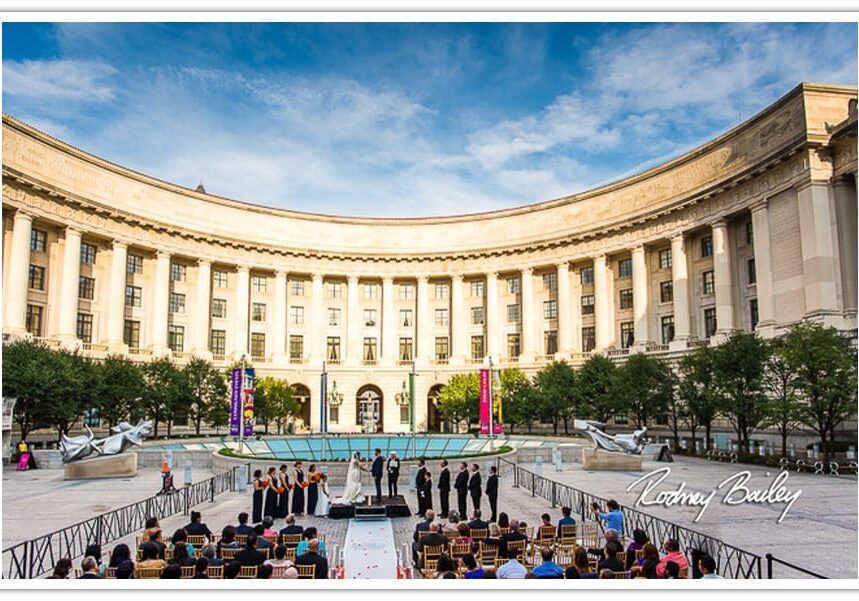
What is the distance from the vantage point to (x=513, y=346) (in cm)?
7150

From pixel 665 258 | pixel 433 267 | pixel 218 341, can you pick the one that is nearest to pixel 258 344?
pixel 218 341

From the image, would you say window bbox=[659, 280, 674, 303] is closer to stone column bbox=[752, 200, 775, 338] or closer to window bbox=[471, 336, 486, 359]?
stone column bbox=[752, 200, 775, 338]

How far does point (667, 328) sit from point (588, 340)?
932cm

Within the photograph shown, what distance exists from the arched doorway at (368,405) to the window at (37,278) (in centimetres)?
3175

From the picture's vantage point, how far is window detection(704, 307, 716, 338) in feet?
181

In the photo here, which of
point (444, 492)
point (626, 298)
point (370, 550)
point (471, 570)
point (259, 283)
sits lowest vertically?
point (370, 550)

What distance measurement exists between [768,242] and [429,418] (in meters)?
39.5

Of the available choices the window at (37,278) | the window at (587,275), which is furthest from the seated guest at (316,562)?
the window at (587,275)

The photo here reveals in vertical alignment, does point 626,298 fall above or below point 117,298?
above

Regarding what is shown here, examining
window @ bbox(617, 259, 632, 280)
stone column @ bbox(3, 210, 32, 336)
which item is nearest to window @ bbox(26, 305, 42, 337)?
stone column @ bbox(3, 210, 32, 336)

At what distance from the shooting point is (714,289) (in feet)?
180

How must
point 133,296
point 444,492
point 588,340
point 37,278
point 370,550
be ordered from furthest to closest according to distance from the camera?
point 588,340
point 133,296
point 37,278
point 444,492
point 370,550

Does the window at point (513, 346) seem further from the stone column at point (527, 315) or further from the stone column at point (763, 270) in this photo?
the stone column at point (763, 270)

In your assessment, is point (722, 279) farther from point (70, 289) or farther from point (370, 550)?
point (70, 289)
